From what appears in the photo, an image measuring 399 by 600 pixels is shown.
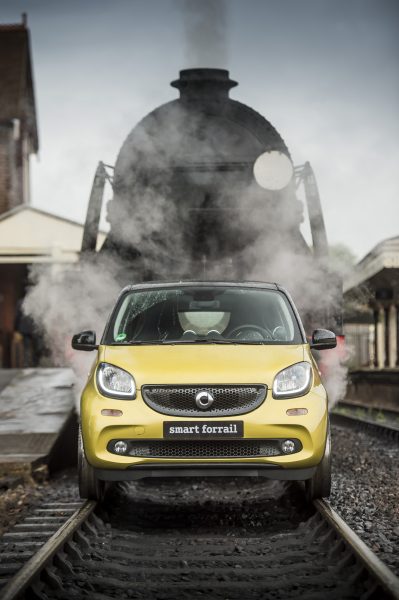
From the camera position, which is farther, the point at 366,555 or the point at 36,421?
the point at 36,421

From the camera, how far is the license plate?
623 centimetres

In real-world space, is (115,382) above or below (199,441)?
above

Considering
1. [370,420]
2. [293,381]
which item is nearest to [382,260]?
[370,420]

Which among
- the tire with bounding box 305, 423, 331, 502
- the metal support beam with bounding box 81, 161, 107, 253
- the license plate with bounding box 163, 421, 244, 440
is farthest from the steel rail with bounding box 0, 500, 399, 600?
the metal support beam with bounding box 81, 161, 107, 253

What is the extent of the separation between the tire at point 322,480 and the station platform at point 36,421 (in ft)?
10.4

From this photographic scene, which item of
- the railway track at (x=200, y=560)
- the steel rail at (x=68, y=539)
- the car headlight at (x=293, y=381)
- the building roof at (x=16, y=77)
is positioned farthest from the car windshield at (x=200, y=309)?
the building roof at (x=16, y=77)

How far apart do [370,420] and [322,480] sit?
9598mm

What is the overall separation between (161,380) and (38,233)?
21450 mm

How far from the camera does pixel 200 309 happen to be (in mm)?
7832

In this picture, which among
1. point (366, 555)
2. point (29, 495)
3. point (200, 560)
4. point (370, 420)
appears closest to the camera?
point (366, 555)

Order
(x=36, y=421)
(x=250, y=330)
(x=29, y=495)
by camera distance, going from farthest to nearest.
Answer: (x=36, y=421), (x=29, y=495), (x=250, y=330)

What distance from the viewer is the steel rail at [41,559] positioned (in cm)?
433

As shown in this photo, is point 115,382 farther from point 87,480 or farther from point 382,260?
point 382,260

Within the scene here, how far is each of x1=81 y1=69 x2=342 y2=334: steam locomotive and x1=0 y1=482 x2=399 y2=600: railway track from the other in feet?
16.0
